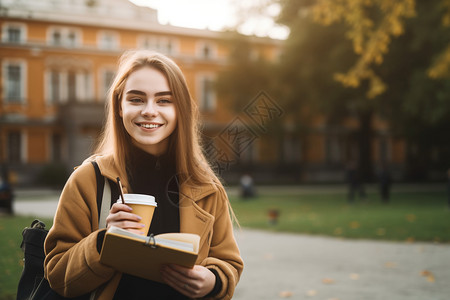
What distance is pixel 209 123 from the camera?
4659 centimetres

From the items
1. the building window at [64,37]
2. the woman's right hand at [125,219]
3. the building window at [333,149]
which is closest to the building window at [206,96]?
the building window at [64,37]

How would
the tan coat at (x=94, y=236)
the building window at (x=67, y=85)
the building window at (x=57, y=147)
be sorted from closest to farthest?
the tan coat at (x=94, y=236) < the building window at (x=67, y=85) < the building window at (x=57, y=147)

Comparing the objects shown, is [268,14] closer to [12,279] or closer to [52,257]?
[12,279]

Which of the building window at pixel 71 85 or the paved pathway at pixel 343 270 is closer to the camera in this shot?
the paved pathway at pixel 343 270

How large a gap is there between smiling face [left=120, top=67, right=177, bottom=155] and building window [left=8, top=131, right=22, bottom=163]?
134 ft

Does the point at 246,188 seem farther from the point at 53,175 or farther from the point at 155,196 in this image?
the point at 155,196

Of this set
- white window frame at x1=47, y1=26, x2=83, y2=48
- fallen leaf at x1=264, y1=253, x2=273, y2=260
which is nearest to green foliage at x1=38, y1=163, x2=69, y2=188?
white window frame at x1=47, y1=26, x2=83, y2=48

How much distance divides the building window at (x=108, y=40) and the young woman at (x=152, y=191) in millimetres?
42539

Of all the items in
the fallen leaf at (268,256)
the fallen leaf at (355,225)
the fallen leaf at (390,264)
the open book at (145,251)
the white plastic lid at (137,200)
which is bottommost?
the fallen leaf at (355,225)

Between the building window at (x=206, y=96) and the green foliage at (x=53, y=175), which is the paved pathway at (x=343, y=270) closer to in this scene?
the green foliage at (x=53, y=175)

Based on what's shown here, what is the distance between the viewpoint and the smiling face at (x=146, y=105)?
7.10ft

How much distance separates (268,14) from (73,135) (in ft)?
58.4

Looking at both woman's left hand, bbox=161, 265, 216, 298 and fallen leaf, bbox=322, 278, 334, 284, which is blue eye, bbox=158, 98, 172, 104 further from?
fallen leaf, bbox=322, 278, 334, 284

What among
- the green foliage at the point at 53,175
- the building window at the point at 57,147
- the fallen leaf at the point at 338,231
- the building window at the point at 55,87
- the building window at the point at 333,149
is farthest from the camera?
the building window at the point at 333,149
